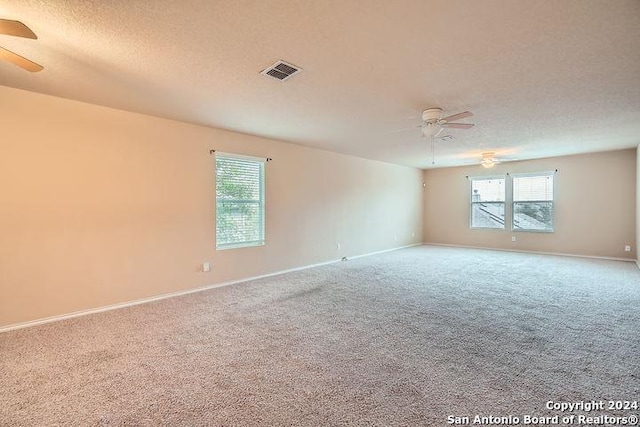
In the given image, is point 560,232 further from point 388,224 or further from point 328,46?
point 328,46

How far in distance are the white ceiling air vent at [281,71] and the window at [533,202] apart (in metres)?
7.71

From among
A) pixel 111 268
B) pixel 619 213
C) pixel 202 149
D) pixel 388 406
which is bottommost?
pixel 388 406

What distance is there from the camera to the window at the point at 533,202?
7559 millimetres

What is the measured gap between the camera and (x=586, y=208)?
7.02 meters

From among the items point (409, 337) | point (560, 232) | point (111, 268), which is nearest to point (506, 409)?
point (409, 337)

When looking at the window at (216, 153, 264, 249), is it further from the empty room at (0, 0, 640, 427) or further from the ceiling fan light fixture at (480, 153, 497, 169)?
the ceiling fan light fixture at (480, 153, 497, 169)

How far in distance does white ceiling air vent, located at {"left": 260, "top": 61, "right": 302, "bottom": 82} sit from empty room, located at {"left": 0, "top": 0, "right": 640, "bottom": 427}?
0.12 feet

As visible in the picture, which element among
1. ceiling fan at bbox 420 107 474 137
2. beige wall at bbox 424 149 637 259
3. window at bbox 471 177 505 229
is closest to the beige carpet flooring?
ceiling fan at bbox 420 107 474 137

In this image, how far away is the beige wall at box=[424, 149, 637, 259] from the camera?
655cm

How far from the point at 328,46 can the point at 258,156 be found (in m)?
3.15

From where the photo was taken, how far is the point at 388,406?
1.85 metres

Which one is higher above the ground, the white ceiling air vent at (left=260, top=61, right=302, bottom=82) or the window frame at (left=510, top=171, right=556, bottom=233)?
the white ceiling air vent at (left=260, top=61, right=302, bottom=82)

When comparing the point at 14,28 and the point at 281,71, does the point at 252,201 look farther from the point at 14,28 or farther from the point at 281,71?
the point at 14,28

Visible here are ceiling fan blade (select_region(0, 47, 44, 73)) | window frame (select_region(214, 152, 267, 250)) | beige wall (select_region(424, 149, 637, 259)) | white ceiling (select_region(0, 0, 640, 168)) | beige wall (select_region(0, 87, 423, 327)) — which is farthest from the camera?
beige wall (select_region(424, 149, 637, 259))
